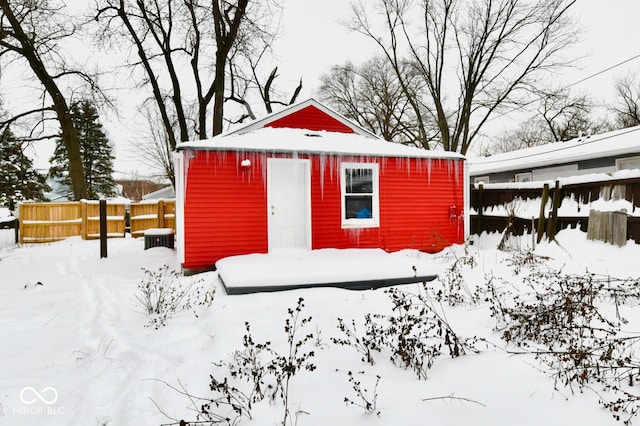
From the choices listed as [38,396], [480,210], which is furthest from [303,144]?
[38,396]

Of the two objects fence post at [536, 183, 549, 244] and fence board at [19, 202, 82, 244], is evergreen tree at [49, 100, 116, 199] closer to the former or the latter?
fence board at [19, 202, 82, 244]

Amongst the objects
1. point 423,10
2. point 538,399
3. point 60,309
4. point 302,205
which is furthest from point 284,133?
point 423,10

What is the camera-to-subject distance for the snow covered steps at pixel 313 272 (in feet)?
17.9

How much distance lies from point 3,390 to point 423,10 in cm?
2280

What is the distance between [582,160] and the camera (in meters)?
13.6

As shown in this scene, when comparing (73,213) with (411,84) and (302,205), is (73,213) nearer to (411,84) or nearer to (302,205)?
(302,205)

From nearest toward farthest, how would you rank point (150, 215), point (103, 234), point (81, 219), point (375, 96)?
point (103, 234), point (81, 219), point (150, 215), point (375, 96)

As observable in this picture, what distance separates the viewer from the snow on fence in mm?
13891

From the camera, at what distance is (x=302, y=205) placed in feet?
27.0

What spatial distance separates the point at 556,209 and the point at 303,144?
6.06 meters

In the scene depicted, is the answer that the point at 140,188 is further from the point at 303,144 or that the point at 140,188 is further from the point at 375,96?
the point at 303,144

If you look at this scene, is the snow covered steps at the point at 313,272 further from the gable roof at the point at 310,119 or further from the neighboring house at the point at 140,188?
the neighboring house at the point at 140,188

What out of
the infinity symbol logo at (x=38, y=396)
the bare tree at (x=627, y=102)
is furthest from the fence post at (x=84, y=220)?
the bare tree at (x=627, y=102)

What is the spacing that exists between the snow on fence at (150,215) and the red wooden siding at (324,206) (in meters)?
7.53
